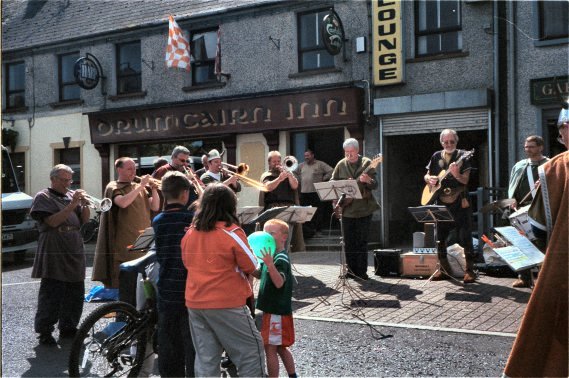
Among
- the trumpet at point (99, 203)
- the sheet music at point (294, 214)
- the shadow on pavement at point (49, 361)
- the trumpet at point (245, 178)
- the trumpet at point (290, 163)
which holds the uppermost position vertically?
the trumpet at point (290, 163)

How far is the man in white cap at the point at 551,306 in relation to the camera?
2752 millimetres

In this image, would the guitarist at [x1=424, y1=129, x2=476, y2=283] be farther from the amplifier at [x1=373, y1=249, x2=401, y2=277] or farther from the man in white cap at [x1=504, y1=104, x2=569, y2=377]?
the man in white cap at [x1=504, y1=104, x2=569, y2=377]

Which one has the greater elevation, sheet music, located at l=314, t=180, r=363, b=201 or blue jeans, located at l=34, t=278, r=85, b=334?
sheet music, located at l=314, t=180, r=363, b=201

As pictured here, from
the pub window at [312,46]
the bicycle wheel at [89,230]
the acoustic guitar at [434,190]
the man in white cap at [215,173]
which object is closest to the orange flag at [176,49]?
the man in white cap at [215,173]

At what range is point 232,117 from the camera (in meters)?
7.44

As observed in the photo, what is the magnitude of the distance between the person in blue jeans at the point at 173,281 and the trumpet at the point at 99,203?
168 cm

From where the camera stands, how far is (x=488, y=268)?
26.1ft

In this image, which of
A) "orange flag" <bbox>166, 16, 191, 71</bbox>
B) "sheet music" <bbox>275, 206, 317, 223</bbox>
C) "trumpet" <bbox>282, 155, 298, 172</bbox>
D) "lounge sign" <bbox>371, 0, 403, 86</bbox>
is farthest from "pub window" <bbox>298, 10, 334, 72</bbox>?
"sheet music" <bbox>275, 206, 317, 223</bbox>

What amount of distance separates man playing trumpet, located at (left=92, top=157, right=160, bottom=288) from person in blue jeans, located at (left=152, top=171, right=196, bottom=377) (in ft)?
5.40

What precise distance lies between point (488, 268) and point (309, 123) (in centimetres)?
303

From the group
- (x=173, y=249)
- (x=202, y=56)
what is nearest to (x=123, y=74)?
(x=202, y=56)

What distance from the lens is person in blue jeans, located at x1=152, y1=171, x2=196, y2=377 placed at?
3744 mm

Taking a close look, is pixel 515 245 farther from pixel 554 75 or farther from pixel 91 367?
pixel 554 75

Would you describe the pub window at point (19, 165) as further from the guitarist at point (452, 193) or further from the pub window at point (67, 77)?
the guitarist at point (452, 193)
